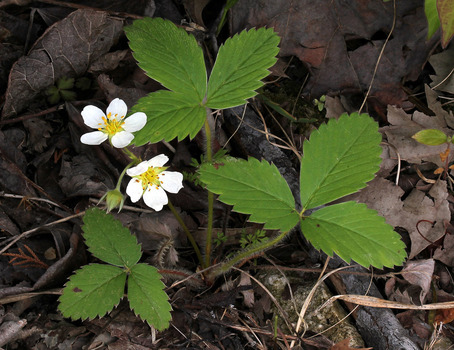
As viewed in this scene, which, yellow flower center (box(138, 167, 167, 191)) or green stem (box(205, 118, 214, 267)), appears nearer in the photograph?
yellow flower center (box(138, 167, 167, 191))

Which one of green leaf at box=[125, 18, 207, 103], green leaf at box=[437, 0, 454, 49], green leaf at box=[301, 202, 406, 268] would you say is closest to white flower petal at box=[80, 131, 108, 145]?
green leaf at box=[125, 18, 207, 103]

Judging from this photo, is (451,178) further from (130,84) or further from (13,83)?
(13,83)

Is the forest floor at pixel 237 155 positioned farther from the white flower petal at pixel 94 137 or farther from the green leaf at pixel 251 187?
the white flower petal at pixel 94 137

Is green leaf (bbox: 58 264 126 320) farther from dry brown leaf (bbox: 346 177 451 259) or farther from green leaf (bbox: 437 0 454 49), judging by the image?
green leaf (bbox: 437 0 454 49)

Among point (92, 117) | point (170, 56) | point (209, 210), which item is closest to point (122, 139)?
point (92, 117)

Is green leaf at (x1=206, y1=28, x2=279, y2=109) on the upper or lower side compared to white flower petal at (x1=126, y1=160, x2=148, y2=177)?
upper

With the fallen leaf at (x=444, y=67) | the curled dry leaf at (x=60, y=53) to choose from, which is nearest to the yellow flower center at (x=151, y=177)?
the curled dry leaf at (x=60, y=53)

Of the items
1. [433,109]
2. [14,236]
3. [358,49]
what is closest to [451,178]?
[433,109]
